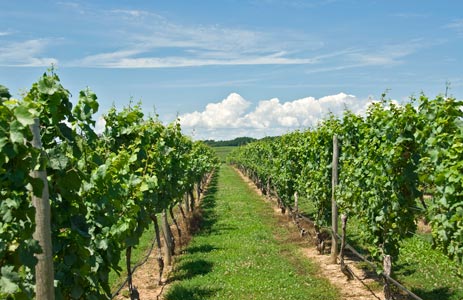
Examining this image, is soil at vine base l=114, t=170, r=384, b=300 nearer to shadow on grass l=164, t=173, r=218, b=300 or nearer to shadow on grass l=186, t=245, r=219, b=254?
shadow on grass l=164, t=173, r=218, b=300

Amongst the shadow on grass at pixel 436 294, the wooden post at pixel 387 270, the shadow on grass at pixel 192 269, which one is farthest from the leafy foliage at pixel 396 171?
the shadow on grass at pixel 192 269

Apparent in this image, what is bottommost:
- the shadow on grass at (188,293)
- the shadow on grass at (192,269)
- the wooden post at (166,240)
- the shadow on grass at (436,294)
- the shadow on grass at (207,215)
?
the shadow on grass at (207,215)

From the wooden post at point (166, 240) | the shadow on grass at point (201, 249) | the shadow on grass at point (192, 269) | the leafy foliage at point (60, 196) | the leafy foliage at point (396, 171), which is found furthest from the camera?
the shadow on grass at point (201, 249)

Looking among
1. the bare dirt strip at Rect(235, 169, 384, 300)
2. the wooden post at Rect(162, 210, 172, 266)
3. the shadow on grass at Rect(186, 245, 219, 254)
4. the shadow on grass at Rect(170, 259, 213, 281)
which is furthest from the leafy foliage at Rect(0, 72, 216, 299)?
the shadow on grass at Rect(186, 245, 219, 254)

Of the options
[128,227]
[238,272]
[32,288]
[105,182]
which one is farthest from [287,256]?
[32,288]

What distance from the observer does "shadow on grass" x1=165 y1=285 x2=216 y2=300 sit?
32.4 feet

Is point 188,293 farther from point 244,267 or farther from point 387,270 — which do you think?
point 387,270

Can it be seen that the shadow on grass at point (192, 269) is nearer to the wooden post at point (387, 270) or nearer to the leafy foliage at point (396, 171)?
the leafy foliage at point (396, 171)

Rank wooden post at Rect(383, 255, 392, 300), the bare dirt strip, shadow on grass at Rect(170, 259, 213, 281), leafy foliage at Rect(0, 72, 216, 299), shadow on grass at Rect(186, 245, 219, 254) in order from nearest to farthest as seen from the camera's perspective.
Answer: leafy foliage at Rect(0, 72, 216, 299) < wooden post at Rect(383, 255, 392, 300) < the bare dirt strip < shadow on grass at Rect(170, 259, 213, 281) < shadow on grass at Rect(186, 245, 219, 254)

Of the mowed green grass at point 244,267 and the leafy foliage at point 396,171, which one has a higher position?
the leafy foliage at point 396,171

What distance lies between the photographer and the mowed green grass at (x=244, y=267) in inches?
396

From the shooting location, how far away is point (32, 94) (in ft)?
14.0

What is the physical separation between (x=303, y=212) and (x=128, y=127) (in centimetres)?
1428

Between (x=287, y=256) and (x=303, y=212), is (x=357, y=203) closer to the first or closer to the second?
(x=287, y=256)
